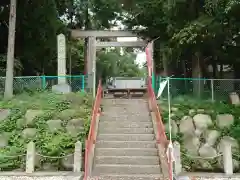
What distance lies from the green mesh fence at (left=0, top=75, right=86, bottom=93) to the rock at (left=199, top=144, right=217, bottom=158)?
284 inches

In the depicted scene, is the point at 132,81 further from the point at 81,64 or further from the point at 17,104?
the point at 17,104

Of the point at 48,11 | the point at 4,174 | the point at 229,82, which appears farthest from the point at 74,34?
the point at 4,174

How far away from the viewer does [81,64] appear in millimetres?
36250

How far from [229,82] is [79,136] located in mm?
7592

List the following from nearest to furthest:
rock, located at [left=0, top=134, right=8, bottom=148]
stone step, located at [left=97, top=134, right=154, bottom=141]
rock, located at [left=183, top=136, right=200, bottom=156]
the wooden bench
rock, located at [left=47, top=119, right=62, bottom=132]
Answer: rock, located at [left=183, top=136, right=200, bottom=156] < stone step, located at [left=97, top=134, right=154, bottom=141] < rock, located at [left=0, top=134, right=8, bottom=148] < rock, located at [left=47, top=119, right=62, bottom=132] < the wooden bench

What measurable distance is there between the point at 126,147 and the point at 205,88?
6.21 metres

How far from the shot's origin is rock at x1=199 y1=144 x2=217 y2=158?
11252 mm

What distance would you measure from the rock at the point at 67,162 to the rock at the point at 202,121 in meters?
4.91

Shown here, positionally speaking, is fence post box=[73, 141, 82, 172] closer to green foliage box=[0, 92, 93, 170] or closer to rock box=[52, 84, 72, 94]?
green foliage box=[0, 92, 93, 170]

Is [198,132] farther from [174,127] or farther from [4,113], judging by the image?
[4,113]

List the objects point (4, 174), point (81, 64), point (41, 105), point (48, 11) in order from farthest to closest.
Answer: point (81, 64) < point (48, 11) < point (41, 105) < point (4, 174)

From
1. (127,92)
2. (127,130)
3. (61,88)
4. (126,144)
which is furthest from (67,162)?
(127,92)

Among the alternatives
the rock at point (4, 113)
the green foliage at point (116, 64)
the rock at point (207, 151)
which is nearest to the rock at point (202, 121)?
the rock at point (207, 151)

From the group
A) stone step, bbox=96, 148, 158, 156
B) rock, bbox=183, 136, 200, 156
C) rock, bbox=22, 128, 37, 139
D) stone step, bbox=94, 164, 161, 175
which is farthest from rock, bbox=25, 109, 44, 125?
rock, bbox=183, 136, 200, 156
